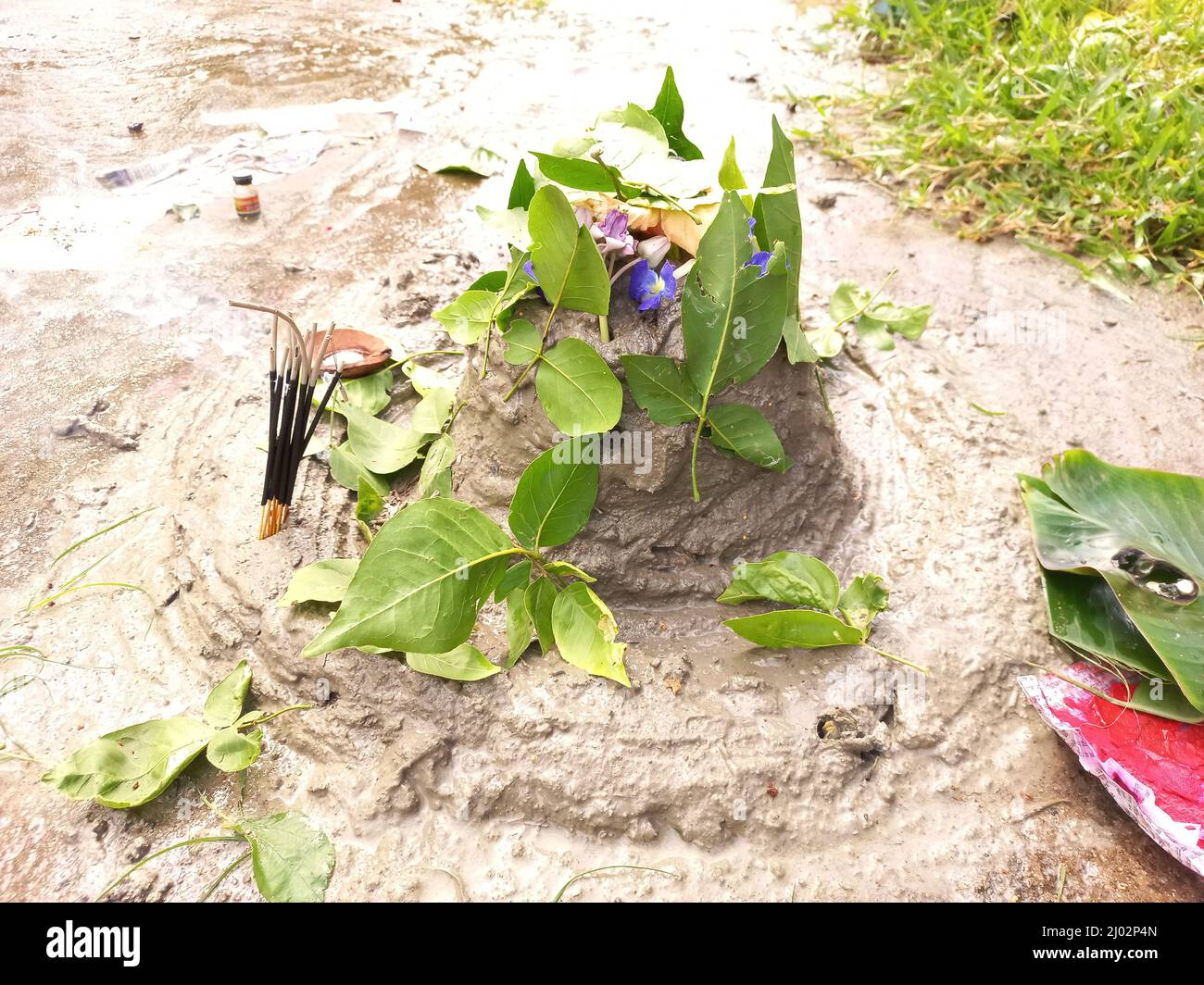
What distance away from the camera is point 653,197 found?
1.72 meters

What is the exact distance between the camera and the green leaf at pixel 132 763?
1.55 metres

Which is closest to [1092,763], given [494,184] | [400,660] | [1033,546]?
[1033,546]

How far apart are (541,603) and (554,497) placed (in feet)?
0.74

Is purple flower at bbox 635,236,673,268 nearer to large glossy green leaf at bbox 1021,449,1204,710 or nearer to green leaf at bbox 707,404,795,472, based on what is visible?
green leaf at bbox 707,404,795,472

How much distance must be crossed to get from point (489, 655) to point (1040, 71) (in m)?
3.32

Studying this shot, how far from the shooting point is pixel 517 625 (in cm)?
171

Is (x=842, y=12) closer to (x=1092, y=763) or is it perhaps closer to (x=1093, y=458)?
(x=1093, y=458)

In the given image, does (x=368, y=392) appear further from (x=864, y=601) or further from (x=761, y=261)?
(x=864, y=601)

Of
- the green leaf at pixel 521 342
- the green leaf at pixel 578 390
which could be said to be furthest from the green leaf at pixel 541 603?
the green leaf at pixel 521 342

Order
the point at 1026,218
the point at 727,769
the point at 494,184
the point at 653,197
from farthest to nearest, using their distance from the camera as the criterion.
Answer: the point at 494,184 → the point at 1026,218 → the point at 653,197 → the point at 727,769

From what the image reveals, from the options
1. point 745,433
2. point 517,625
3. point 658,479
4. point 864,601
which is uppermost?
point 745,433

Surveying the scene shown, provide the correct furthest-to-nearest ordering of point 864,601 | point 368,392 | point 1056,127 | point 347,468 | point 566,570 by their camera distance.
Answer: point 1056,127 → point 368,392 → point 347,468 → point 864,601 → point 566,570

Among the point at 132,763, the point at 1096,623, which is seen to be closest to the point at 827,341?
the point at 1096,623

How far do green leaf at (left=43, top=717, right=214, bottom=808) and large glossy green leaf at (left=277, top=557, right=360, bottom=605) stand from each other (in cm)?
31
